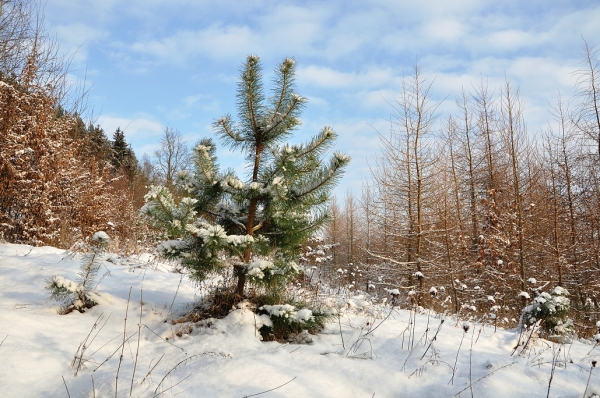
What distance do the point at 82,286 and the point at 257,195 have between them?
71.8 inches

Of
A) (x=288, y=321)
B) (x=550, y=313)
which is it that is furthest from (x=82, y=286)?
(x=550, y=313)

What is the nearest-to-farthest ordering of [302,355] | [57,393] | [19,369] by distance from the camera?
[57,393], [19,369], [302,355]

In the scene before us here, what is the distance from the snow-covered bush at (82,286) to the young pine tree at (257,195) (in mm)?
488

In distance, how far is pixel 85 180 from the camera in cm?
1002

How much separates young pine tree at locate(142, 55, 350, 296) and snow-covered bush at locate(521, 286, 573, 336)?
9.35 feet

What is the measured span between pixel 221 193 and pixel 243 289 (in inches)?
40.7

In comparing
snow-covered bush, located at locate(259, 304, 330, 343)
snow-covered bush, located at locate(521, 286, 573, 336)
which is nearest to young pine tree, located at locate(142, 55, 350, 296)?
snow-covered bush, located at locate(259, 304, 330, 343)

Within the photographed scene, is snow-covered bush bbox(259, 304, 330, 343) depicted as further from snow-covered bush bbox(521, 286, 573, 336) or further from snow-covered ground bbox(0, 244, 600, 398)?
snow-covered bush bbox(521, 286, 573, 336)

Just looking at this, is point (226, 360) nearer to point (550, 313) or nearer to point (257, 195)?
point (257, 195)

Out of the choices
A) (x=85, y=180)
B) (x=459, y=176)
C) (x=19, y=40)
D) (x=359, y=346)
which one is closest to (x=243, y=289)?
(x=359, y=346)

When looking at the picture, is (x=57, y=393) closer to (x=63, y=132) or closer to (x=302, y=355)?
(x=302, y=355)

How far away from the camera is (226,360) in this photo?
8.11 ft

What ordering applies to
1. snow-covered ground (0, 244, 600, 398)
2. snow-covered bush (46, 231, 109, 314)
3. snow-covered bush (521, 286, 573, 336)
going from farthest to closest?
1. snow-covered bush (521, 286, 573, 336)
2. snow-covered bush (46, 231, 109, 314)
3. snow-covered ground (0, 244, 600, 398)

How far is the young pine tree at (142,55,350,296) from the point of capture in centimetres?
310
